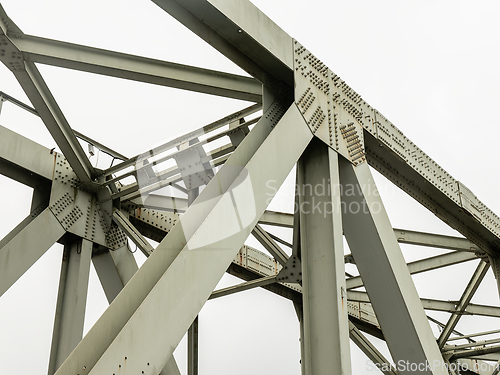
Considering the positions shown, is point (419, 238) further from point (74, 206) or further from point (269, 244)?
point (74, 206)

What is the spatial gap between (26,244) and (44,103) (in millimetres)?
2548

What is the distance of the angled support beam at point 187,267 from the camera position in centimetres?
451

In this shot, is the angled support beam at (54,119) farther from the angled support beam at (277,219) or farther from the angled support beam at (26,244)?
the angled support beam at (277,219)

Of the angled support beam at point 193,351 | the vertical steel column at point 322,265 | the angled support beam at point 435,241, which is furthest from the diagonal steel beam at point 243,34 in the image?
the angled support beam at point 435,241

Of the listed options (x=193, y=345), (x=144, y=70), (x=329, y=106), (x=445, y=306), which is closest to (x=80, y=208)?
(x=193, y=345)

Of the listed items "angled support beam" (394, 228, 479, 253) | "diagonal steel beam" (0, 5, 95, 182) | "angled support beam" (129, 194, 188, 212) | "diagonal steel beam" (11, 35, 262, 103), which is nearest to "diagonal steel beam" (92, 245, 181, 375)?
"angled support beam" (129, 194, 188, 212)

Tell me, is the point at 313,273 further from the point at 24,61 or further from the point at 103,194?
the point at 103,194

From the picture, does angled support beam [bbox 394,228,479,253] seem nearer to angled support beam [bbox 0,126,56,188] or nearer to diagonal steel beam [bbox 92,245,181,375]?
diagonal steel beam [bbox 92,245,181,375]

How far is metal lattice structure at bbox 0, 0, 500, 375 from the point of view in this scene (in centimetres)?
505

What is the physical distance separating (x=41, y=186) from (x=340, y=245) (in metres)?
6.71

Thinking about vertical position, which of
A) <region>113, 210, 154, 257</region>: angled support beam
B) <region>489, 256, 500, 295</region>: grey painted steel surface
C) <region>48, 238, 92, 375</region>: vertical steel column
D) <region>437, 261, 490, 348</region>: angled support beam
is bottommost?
<region>48, 238, 92, 375</region>: vertical steel column

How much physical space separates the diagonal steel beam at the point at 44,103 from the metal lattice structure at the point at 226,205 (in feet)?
0.09

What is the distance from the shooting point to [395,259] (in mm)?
7441

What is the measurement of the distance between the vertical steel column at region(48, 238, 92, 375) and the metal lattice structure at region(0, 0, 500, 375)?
3 centimetres
